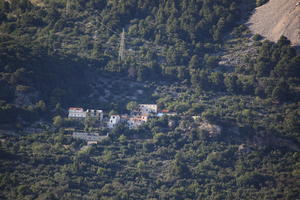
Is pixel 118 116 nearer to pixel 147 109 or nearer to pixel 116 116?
pixel 116 116

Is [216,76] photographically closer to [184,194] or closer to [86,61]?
[86,61]

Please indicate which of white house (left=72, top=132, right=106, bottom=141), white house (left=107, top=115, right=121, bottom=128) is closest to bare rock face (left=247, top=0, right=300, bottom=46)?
white house (left=107, top=115, right=121, bottom=128)

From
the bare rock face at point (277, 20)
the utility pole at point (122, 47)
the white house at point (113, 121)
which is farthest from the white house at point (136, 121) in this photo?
the bare rock face at point (277, 20)

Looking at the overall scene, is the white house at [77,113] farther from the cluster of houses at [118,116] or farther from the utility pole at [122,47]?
the utility pole at [122,47]

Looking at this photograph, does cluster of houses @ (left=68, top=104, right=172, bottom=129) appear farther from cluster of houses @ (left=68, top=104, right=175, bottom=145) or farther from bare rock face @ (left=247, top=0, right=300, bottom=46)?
bare rock face @ (left=247, top=0, right=300, bottom=46)

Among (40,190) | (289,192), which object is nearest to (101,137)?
(40,190)

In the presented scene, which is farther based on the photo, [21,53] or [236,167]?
[21,53]

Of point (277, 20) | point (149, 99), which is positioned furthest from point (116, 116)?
point (277, 20)
